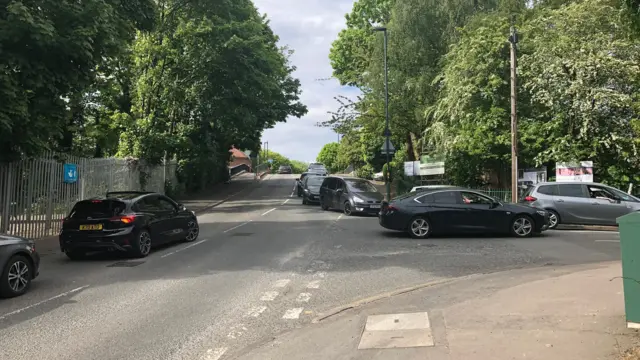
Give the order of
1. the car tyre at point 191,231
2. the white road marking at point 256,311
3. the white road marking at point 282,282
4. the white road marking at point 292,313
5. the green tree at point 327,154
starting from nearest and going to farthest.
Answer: the white road marking at point 292,313, the white road marking at point 256,311, the white road marking at point 282,282, the car tyre at point 191,231, the green tree at point 327,154

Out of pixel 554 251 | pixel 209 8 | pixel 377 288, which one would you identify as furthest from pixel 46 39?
pixel 209 8

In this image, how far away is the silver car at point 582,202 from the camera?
15.9m

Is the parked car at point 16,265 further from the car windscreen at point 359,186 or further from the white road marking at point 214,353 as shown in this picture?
the car windscreen at point 359,186

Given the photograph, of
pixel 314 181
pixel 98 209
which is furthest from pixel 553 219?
pixel 314 181

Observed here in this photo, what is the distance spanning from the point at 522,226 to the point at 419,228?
109 inches

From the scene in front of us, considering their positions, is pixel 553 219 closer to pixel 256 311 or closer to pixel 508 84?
pixel 508 84

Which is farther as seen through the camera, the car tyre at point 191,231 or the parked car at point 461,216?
the car tyre at point 191,231

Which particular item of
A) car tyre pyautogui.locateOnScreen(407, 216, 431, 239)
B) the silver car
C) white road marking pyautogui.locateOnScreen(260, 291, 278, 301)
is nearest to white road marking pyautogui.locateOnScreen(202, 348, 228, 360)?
white road marking pyautogui.locateOnScreen(260, 291, 278, 301)

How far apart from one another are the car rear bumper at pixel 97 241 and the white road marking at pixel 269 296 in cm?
451

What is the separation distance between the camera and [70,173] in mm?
16531

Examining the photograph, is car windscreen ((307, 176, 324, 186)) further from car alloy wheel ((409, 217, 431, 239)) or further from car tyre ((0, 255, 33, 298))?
car tyre ((0, 255, 33, 298))

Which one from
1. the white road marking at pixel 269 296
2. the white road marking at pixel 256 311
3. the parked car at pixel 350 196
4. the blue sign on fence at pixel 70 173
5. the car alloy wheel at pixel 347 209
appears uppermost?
the blue sign on fence at pixel 70 173

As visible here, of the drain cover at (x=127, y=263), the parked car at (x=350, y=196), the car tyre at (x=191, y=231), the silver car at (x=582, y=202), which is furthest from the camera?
the parked car at (x=350, y=196)

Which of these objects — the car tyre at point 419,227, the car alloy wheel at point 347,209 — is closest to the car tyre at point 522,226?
the car tyre at point 419,227
